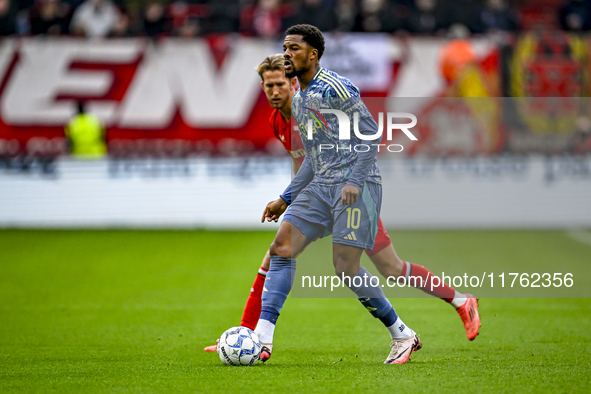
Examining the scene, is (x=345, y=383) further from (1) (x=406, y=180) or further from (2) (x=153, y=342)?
(1) (x=406, y=180)

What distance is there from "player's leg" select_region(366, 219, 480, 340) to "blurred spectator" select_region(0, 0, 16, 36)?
39.8 ft

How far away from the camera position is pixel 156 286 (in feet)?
28.3

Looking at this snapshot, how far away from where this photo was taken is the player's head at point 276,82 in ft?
17.0

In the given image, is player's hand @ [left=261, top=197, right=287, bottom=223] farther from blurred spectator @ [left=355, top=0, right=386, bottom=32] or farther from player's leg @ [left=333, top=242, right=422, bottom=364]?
blurred spectator @ [left=355, top=0, right=386, bottom=32]

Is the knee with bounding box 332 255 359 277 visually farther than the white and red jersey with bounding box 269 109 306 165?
No

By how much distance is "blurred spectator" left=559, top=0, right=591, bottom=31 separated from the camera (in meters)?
16.1

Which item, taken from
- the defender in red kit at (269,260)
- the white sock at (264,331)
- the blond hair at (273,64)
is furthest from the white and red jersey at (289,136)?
the white sock at (264,331)

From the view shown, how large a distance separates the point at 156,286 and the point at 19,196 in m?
6.32

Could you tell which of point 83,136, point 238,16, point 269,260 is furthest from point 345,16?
point 269,260

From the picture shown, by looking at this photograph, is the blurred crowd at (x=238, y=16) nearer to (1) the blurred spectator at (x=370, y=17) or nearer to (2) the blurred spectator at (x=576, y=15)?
(1) the blurred spectator at (x=370, y=17)

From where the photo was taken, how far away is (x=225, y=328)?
6.21 metres

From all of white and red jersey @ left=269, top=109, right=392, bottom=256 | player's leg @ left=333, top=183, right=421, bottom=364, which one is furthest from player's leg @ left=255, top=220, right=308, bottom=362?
white and red jersey @ left=269, top=109, right=392, bottom=256

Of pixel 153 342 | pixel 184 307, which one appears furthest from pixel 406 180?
pixel 153 342

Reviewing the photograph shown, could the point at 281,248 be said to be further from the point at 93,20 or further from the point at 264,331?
the point at 93,20
